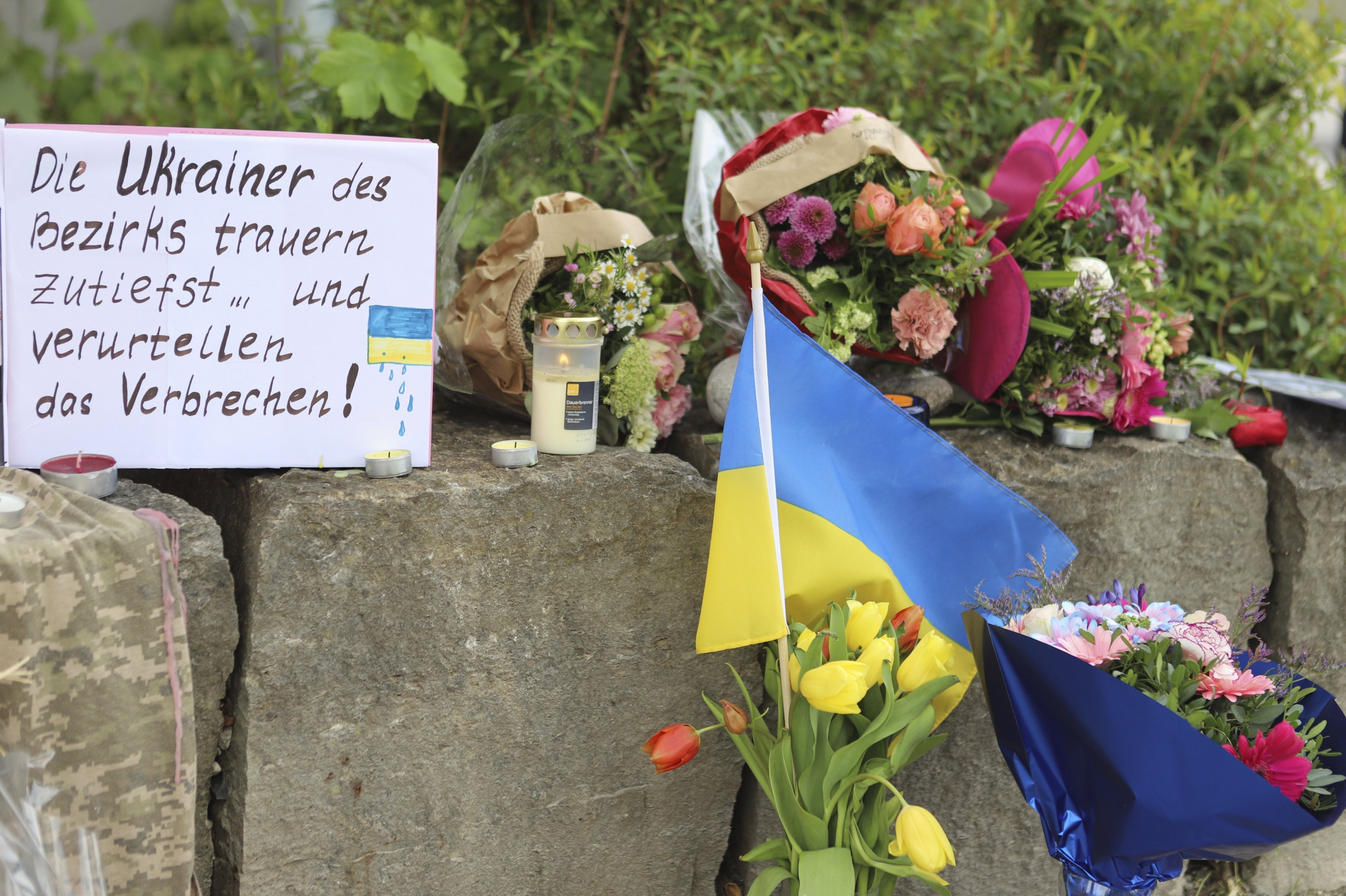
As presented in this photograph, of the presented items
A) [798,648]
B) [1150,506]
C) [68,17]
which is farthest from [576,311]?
[68,17]

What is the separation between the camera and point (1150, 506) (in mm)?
1954

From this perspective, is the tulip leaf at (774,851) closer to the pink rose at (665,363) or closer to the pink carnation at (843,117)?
the pink rose at (665,363)

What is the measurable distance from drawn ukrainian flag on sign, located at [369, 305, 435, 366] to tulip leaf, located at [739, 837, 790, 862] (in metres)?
0.82

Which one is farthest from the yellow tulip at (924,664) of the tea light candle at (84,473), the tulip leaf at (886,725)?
the tea light candle at (84,473)

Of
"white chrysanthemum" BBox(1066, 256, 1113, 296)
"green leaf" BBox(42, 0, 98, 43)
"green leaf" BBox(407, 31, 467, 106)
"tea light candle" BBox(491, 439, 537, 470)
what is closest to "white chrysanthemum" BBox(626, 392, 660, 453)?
"tea light candle" BBox(491, 439, 537, 470)

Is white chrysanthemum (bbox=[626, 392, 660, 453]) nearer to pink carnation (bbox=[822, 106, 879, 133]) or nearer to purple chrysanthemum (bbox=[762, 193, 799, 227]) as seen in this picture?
purple chrysanthemum (bbox=[762, 193, 799, 227])

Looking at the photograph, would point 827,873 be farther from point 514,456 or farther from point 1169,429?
point 1169,429

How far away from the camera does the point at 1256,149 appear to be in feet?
8.61

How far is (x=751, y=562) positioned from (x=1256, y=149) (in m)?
2.04

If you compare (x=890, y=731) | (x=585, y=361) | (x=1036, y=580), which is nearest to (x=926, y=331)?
(x=1036, y=580)

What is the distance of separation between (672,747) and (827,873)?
10.4 inches

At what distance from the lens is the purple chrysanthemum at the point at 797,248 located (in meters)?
1.82

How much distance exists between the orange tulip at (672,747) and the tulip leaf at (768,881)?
0.20 metres

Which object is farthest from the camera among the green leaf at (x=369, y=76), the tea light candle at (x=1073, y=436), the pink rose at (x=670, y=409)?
the green leaf at (x=369, y=76)
